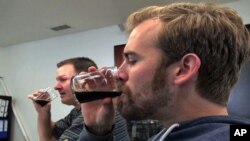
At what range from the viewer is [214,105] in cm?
75

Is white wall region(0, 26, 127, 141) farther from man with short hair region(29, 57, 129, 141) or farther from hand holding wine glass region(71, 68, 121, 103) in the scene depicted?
hand holding wine glass region(71, 68, 121, 103)

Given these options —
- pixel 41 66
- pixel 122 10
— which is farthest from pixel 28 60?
pixel 122 10

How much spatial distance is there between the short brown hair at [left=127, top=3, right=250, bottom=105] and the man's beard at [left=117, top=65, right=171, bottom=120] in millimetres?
52

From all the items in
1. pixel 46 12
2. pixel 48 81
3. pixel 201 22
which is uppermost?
pixel 46 12

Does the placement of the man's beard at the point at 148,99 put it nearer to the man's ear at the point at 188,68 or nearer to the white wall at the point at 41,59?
the man's ear at the point at 188,68

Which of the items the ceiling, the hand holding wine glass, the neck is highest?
the ceiling

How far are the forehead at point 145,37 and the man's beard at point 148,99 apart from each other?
0.23 feet

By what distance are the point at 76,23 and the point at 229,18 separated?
2.69 meters

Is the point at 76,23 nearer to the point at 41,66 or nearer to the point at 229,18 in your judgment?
the point at 41,66

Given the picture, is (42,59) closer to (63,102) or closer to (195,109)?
(63,102)

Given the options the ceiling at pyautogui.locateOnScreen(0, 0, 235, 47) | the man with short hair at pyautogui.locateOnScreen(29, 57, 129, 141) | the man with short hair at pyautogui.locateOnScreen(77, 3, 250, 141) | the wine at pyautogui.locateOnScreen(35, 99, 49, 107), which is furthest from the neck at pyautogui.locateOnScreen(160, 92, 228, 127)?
the ceiling at pyautogui.locateOnScreen(0, 0, 235, 47)

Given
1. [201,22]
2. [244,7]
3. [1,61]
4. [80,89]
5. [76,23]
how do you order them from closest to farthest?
1. [201,22]
2. [80,89]
3. [244,7]
4. [76,23]
5. [1,61]

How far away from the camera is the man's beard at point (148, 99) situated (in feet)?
2.44

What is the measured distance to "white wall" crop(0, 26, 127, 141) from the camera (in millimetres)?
3449
